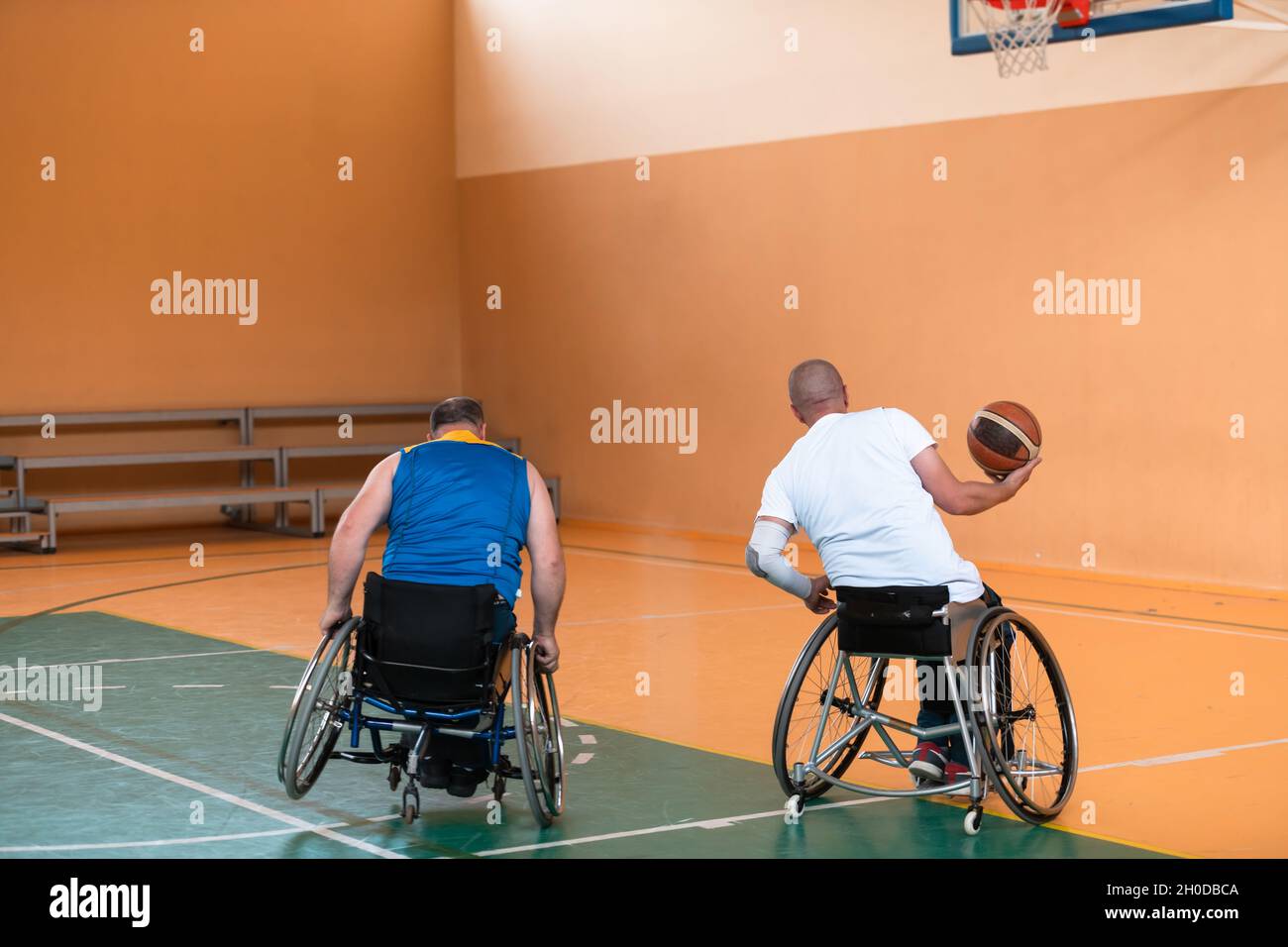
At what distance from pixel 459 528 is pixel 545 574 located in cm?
25

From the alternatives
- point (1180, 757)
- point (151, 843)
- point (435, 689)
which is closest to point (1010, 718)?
point (1180, 757)

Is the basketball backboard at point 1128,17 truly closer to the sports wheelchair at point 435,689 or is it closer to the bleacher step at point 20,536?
the sports wheelchair at point 435,689

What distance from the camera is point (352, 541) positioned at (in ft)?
14.1

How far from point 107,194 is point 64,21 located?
3.90ft

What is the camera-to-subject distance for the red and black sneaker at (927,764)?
14.0 feet

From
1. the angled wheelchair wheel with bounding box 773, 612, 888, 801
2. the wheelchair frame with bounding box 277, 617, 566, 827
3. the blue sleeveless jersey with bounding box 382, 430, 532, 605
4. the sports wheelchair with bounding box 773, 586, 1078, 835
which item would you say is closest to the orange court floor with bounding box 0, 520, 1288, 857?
the sports wheelchair with bounding box 773, 586, 1078, 835

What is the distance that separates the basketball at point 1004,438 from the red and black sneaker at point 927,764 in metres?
0.78

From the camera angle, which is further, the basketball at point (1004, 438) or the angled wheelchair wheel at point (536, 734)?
the basketball at point (1004, 438)

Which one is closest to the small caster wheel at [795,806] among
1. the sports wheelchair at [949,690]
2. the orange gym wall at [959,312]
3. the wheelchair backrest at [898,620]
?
the sports wheelchair at [949,690]

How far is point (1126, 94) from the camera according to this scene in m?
A: 8.73

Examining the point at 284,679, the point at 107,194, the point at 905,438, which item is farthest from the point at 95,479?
the point at 905,438

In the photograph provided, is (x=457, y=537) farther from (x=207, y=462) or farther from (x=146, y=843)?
(x=207, y=462)

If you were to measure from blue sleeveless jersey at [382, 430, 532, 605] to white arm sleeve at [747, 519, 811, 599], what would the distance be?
0.61 metres
